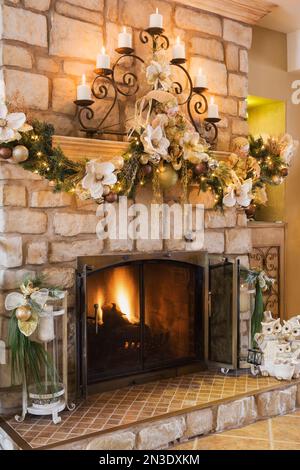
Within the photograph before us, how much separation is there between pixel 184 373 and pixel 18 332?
4.17 ft

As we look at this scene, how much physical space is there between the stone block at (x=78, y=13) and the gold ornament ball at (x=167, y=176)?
0.95 metres

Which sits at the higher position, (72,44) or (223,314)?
(72,44)

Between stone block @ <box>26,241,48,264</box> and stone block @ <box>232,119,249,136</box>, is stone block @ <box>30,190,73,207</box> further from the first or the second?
stone block @ <box>232,119,249,136</box>

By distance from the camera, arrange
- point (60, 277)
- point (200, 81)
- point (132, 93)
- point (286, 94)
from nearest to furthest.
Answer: point (60, 277)
point (132, 93)
point (200, 81)
point (286, 94)

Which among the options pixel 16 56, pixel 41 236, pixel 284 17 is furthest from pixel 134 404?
pixel 284 17

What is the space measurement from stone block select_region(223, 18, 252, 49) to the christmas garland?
2.24 ft

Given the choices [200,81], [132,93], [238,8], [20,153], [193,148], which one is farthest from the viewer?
[238,8]

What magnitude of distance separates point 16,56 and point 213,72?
1.41 meters

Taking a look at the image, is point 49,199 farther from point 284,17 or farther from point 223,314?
point 284,17

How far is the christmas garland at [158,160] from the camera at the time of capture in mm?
2875

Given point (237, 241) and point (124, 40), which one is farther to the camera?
point (237, 241)

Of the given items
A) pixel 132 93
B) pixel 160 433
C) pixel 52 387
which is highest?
pixel 132 93

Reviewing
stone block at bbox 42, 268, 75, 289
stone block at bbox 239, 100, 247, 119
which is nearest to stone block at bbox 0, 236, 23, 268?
stone block at bbox 42, 268, 75, 289

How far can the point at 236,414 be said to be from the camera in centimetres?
316
